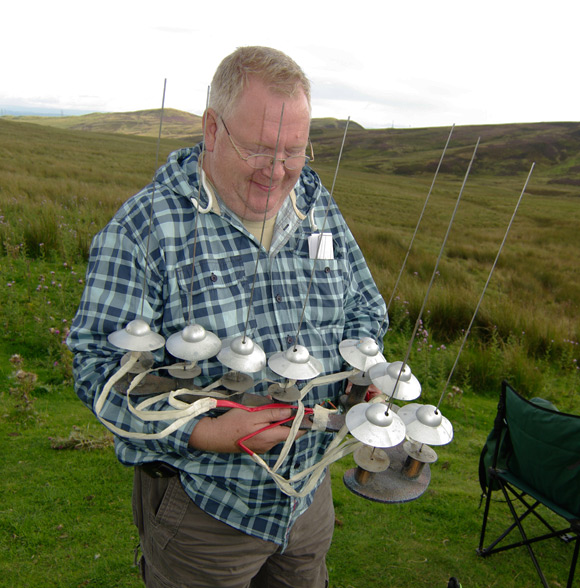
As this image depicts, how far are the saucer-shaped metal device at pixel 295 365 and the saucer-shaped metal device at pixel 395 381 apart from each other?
24cm

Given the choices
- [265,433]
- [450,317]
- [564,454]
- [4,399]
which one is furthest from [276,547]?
[450,317]

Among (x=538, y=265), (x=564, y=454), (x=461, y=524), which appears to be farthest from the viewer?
(x=538, y=265)

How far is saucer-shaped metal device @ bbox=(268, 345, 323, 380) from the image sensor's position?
1653mm

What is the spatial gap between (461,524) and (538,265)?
43.8 ft

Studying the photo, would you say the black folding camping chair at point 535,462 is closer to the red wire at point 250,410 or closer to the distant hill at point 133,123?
the red wire at point 250,410

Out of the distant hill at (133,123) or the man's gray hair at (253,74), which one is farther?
the distant hill at (133,123)

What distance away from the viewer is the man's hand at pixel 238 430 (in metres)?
1.74

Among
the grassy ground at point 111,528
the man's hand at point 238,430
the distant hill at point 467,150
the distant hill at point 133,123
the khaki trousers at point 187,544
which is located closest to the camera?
the man's hand at point 238,430

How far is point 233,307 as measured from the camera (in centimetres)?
209

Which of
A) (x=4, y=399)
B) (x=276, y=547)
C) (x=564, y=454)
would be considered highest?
(x=564, y=454)

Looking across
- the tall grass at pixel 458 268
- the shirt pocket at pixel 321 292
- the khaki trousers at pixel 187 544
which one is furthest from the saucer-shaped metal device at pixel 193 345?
the tall grass at pixel 458 268

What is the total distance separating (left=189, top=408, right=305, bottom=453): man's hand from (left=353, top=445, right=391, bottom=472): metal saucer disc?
27 cm

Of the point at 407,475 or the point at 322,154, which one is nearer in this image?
the point at 407,475

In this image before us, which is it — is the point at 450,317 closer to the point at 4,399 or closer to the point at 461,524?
the point at 461,524
